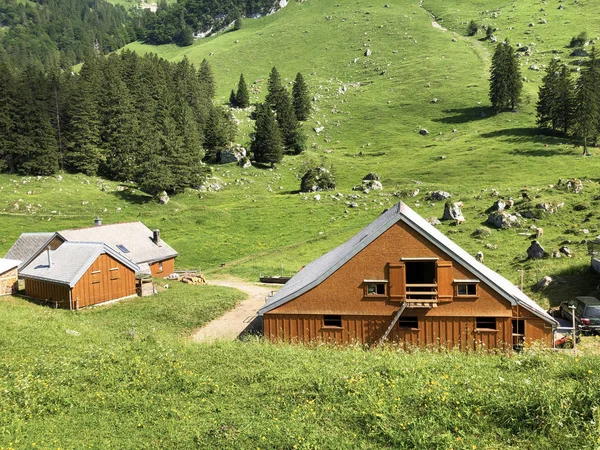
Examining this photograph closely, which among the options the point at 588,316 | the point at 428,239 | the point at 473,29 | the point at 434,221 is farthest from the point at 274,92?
the point at 588,316

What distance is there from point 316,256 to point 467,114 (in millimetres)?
85624

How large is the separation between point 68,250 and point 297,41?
177 m

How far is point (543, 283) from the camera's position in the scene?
3391cm

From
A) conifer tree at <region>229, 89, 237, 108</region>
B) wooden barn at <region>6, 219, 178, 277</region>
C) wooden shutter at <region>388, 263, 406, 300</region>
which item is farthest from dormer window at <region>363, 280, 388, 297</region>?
conifer tree at <region>229, 89, 237, 108</region>

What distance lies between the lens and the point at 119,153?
301ft

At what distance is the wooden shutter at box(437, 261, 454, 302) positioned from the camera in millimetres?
23312

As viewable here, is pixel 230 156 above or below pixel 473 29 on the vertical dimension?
below

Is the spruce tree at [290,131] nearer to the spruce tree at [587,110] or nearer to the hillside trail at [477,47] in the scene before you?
the spruce tree at [587,110]

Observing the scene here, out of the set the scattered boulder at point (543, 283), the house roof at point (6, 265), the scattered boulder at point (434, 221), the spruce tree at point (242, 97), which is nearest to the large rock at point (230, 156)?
the spruce tree at point (242, 97)

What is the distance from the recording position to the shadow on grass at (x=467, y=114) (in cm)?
11356

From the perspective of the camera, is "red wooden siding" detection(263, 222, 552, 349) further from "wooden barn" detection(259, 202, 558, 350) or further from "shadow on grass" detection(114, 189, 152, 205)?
"shadow on grass" detection(114, 189, 152, 205)

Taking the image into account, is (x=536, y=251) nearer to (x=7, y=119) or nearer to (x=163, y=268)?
(x=163, y=268)

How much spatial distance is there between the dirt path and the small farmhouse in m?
21.6

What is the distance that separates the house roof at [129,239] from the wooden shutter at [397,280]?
1330 inches
